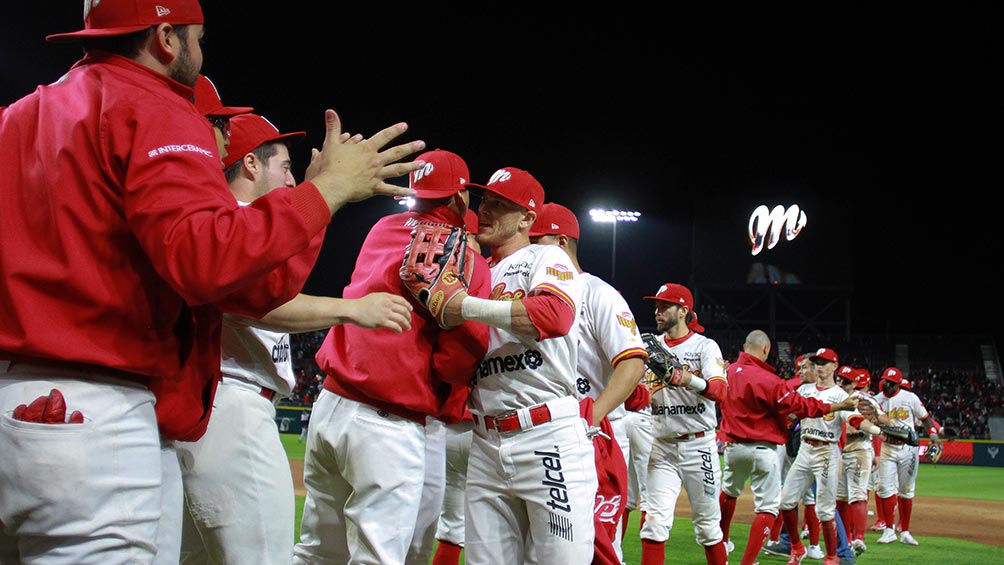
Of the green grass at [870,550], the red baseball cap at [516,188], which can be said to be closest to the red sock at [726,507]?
the green grass at [870,550]

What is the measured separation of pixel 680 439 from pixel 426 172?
5281 millimetres

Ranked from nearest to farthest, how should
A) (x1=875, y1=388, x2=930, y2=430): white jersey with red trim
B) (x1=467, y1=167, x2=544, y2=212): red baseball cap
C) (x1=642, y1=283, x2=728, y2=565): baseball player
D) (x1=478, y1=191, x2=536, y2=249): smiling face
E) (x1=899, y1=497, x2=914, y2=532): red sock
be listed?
(x1=467, y1=167, x2=544, y2=212): red baseball cap
(x1=478, y1=191, x2=536, y2=249): smiling face
(x1=642, y1=283, x2=728, y2=565): baseball player
(x1=899, y1=497, x2=914, y2=532): red sock
(x1=875, y1=388, x2=930, y2=430): white jersey with red trim

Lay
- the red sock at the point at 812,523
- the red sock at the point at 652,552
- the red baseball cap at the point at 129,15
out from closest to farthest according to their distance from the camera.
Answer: the red baseball cap at the point at 129,15, the red sock at the point at 652,552, the red sock at the point at 812,523

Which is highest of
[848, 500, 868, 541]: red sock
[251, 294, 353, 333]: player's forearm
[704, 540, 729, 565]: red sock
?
[251, 294, 353, 333]: player's forearm

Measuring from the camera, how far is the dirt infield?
1257cm

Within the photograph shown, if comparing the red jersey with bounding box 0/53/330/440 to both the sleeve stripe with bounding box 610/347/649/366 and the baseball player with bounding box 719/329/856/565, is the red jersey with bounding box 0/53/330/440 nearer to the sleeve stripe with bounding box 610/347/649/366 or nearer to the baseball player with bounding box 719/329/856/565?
the sleeve stripe with bounding box 610/347/649/366

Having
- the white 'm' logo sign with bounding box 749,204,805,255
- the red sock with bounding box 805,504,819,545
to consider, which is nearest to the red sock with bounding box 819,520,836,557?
the red sock with bounding box 805,504,819,545

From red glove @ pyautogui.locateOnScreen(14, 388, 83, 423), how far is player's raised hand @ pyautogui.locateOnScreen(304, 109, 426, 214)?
2.56 ft

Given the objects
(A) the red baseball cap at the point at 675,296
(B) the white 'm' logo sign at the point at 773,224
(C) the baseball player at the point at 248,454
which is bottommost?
(C) the baseball player at the point at 248,454

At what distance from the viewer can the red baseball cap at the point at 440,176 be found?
13.2 feet

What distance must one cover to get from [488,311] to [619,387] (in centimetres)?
158

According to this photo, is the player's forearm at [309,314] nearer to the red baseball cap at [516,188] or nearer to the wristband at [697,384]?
the red baseball cap at [516,188]

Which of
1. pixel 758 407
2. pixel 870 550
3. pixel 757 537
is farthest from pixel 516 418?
pixel 870 550

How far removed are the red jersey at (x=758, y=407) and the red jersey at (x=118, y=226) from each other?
26.4ft
